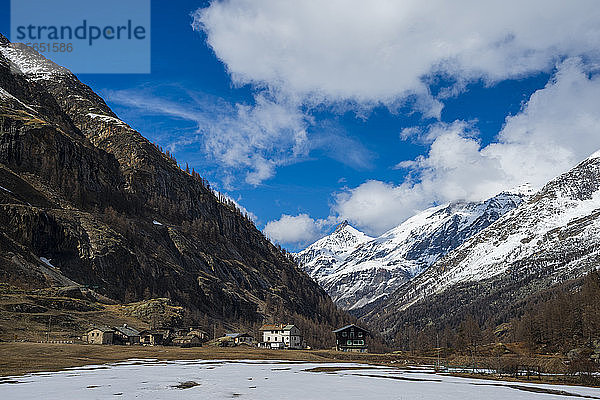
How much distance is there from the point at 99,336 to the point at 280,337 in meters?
69.5

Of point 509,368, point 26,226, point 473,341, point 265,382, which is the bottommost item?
point 473,341

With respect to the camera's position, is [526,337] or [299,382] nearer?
[299,382]

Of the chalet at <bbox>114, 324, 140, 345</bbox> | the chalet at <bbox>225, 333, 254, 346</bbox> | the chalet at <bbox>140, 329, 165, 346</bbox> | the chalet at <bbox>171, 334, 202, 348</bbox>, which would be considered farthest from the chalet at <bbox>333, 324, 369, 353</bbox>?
the chalet at <bbox>114, 324, 140, 345</bbox>

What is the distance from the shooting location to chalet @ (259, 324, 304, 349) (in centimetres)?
16812

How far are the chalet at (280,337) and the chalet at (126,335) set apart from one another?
177 ft

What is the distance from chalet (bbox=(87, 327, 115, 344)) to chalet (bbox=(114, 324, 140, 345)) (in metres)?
4.68

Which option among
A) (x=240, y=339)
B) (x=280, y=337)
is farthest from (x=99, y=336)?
(x=280, y=337)

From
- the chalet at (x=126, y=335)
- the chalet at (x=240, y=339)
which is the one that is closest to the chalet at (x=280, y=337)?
the chalet at (x=240, y=339)

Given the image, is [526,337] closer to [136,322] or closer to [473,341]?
[473,341]

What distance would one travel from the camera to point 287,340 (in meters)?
168

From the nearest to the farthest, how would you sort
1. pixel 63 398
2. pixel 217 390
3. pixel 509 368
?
1. pixel 63 398
2. pixel 217 390
3. pixel 509 368

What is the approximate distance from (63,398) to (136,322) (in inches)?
4342

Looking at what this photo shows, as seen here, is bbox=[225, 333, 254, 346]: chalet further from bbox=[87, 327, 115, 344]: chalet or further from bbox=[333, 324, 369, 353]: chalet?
bbox=[87, 327, 115, 344]: chalet

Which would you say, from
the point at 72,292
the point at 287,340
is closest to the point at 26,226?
the point at 72,292
